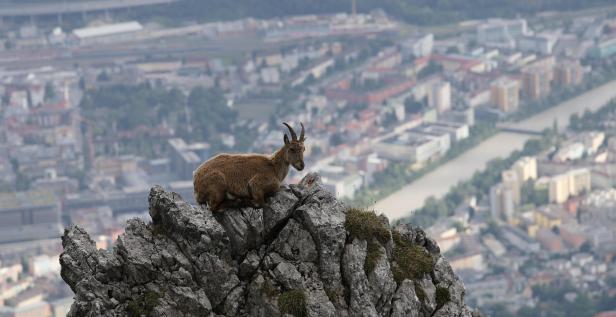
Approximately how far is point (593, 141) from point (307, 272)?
48.9 meters

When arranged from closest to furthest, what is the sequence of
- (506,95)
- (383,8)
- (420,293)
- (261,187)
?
(420,293), (261,187), (506,95), (383,8)

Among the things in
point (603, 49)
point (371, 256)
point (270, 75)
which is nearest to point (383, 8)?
point (270, 75)

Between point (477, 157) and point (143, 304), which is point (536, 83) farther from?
point (143, 304)

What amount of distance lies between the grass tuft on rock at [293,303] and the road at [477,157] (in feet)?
113

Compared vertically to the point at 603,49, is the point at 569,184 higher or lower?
higher

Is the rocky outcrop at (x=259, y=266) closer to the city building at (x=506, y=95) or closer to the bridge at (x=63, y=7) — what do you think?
the city building at (x=506, y=95)

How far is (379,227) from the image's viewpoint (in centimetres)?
920

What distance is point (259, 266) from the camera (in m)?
8.84

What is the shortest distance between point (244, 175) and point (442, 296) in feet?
3.90

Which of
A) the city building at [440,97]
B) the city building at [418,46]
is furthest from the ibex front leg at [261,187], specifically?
the city building at [418,46]

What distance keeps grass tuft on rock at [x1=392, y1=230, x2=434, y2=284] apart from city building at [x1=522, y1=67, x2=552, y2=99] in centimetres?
5595

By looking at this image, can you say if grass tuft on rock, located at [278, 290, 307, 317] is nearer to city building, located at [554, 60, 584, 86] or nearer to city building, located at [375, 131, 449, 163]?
city building, located at [375, 131, 449, 163]

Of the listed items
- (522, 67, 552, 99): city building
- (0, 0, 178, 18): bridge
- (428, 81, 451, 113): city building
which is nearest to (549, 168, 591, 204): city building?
(522, 67, 552, 99): city building

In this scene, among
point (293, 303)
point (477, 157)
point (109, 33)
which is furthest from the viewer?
point (109, 33)
